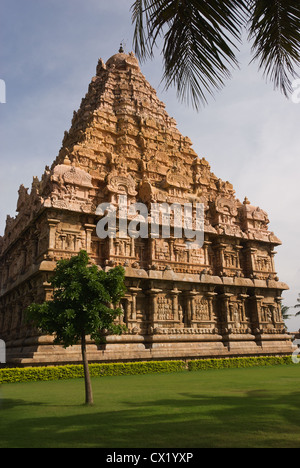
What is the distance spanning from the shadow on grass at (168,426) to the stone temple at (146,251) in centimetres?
1139

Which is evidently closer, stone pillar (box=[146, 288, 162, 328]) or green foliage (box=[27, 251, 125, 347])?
green foliage (box=[27, 251, 125, 347])

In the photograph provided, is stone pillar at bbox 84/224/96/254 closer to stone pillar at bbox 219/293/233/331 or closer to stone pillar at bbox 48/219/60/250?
stone pillar at bbox 48/219/60/250

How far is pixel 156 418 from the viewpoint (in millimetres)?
7434

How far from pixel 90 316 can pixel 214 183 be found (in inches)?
945

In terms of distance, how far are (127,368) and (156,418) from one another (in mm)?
12111

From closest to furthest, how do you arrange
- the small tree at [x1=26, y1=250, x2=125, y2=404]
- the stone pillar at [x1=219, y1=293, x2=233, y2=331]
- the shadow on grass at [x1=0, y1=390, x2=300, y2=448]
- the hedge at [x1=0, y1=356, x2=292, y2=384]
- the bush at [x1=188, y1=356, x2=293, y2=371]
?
1. the shadow on grass at [x1=0, y1=390, x2=300, y2=448]
2. the small tree at [x1=26, y1=250, x2=125, y2=404]
3. the hedge at [x1=0, y1=356, x2=292, y2=384]
4. the bush at [x1=188, y1=356, x2=293, y2=371]
5. the stone pillar at [x1=219, y1=293, x2=233, y2=331]

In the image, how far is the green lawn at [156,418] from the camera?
5723mm

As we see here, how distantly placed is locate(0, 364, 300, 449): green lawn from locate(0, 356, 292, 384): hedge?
4.30m

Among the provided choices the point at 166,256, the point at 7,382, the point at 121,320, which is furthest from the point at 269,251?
the point at 7,382

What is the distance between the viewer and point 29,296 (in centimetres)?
2336

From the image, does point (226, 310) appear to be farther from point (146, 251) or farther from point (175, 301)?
point (146, 251)

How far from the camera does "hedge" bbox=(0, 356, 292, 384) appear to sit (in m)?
16.3

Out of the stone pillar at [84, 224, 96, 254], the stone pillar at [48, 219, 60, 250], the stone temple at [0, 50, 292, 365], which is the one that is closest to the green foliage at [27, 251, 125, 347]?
the stone temple at [0, 50, 292, 365]

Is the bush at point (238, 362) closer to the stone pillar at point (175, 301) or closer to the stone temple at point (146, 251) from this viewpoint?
the stone temple at point (146, 251)
